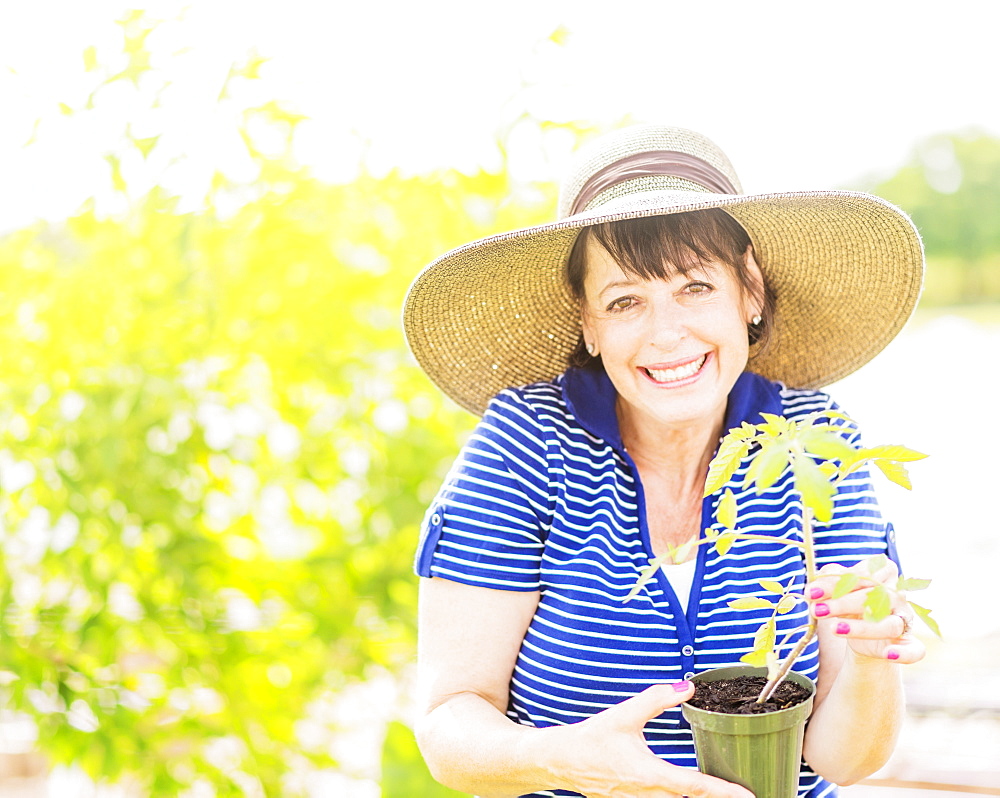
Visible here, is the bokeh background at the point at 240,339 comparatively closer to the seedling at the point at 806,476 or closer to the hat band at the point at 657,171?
the hat band at the point at 657,171

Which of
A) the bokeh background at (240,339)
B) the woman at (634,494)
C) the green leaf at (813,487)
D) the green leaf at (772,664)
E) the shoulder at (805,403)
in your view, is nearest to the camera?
the green leaf at (813,487)

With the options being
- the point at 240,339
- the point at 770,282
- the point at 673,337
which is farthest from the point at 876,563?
the point at 240,339

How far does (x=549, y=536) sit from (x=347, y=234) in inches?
30.7

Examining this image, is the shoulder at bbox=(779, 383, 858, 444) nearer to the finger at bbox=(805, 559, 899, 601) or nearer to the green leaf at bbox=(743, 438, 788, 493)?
the finger at bbox=(805, 559, 899, 601)

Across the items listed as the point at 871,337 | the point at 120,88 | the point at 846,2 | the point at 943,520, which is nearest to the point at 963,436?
the point at 943,520

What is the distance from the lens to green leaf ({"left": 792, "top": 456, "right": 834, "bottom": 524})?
75 centimetres

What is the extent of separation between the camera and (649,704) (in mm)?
934

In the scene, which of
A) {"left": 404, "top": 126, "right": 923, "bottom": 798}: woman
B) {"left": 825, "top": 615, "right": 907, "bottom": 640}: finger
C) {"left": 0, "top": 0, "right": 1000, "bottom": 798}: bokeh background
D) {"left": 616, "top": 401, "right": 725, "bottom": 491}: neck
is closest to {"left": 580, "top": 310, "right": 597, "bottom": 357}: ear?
{"left": 404, "top": 126, "right": 923, "bottom": 798}: woman

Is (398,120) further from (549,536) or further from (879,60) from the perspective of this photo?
(879,60)

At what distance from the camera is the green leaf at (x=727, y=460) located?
33.7 inches

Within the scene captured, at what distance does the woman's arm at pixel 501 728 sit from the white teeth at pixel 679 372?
31 cm

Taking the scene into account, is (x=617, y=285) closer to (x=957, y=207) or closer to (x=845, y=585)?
(x=845, y=585)

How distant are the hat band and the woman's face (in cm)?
8

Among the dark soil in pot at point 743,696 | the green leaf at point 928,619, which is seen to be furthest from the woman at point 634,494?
the green leaf at point 928,619
